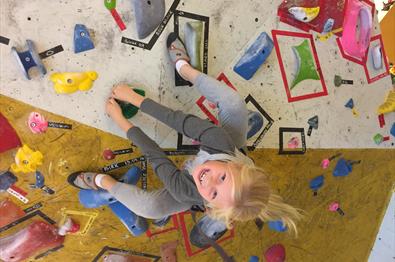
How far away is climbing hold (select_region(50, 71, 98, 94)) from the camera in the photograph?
1642mm

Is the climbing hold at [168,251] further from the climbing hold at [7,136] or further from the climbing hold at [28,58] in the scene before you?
the climbing hold at [28,58]

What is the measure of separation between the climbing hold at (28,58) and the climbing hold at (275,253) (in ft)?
5.21

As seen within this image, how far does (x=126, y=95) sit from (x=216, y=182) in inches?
21.2

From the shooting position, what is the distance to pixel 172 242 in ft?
6.89

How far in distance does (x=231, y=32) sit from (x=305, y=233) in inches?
50.1

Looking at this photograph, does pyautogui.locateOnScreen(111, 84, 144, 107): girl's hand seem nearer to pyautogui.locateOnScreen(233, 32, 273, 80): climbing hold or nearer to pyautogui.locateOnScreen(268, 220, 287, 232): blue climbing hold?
pyautogui.locateOnScreen(233, 32, 273, 80): climbing hold

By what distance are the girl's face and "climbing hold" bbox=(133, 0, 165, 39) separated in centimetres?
66

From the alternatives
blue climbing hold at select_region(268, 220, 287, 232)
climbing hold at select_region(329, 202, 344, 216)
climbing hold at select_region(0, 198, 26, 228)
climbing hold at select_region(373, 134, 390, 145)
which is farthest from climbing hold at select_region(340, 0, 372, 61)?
climbing hold at select_region(0, 198, 26, 228)

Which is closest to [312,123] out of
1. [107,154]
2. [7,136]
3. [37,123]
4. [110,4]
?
[107,154]

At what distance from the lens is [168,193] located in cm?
169

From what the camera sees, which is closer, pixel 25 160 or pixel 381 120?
pixel 25 160

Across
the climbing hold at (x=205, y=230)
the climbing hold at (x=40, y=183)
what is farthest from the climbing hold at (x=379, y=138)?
the climbing hold at (x=40, y=183)

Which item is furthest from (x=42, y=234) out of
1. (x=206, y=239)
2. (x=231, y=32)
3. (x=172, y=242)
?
(x=231, y=32)

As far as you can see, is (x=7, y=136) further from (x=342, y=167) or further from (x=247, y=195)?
(x=342, y=167)
